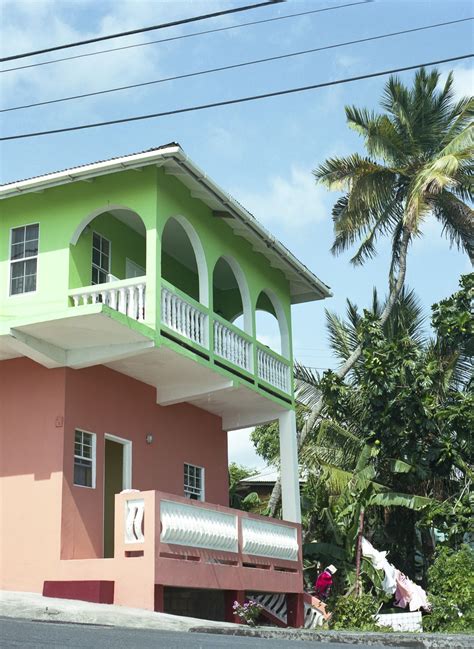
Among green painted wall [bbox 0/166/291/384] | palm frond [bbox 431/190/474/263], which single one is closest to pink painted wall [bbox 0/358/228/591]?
green painted wall [bbox 0/166/291/384]

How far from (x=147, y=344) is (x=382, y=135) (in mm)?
15138

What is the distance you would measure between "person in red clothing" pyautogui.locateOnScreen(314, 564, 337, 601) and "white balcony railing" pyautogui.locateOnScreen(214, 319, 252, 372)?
4.52m

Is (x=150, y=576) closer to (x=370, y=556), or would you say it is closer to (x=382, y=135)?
(x=370, y=556)

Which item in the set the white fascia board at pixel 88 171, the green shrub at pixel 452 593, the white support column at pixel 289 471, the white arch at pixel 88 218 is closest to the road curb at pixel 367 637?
the white support column at pixel 289 471

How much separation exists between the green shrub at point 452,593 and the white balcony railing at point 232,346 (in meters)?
6.27

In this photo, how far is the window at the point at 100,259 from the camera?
1722cm

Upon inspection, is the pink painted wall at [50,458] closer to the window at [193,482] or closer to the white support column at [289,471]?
the window at [193,482]

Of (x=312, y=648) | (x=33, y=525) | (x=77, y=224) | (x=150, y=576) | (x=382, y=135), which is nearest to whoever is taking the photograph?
(x=312, y=648)

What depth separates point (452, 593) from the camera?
19828 millimetres

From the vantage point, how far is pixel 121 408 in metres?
17.1

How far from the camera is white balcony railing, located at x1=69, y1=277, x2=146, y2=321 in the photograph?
15.6m

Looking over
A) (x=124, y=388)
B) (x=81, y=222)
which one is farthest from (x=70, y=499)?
(x=81, y=222)

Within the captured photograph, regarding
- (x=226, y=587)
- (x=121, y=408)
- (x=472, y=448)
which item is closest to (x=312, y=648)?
(x=226, y=587)

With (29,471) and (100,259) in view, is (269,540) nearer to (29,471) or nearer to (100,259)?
(29,471)
